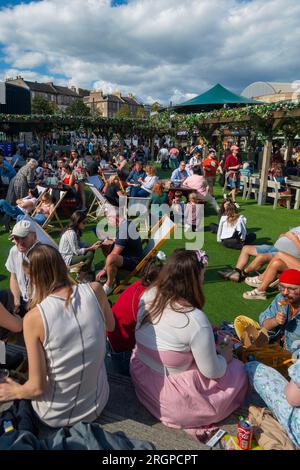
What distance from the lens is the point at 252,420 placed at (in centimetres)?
222

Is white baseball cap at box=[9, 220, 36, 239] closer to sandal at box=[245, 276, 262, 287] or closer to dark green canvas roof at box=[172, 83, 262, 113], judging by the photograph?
sandal at box=[245, 276, 262, 287]

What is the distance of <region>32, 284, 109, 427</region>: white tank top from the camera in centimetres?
183

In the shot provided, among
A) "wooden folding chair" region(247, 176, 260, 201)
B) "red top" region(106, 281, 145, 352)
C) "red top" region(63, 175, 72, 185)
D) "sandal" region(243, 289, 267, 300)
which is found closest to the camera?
"red top" region(106, 281, 145, 352)

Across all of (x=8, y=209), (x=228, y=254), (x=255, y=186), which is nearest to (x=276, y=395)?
(x=228, y=254)

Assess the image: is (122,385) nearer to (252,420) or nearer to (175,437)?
(175,437)

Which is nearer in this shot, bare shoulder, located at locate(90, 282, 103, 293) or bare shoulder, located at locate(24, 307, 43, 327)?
bare shoulder, located at locate(24, 307, 43, 327)

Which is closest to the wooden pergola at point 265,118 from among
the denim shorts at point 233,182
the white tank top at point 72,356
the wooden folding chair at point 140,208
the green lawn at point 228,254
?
the denim shorts at point 233,182

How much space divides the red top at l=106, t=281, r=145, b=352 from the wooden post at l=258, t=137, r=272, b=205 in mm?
8729

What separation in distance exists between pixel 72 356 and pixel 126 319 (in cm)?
89

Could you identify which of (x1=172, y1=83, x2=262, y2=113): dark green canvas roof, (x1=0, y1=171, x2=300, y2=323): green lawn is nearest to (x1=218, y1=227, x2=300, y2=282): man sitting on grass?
(x1=0, y1=171, x2=300, y2=323): green lawn

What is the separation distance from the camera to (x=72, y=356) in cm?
190

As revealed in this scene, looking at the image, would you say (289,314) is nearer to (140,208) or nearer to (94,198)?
(140,208)

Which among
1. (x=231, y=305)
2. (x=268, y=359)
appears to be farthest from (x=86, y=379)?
(x=231, y=305)

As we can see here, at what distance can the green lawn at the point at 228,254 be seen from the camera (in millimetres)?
4465
